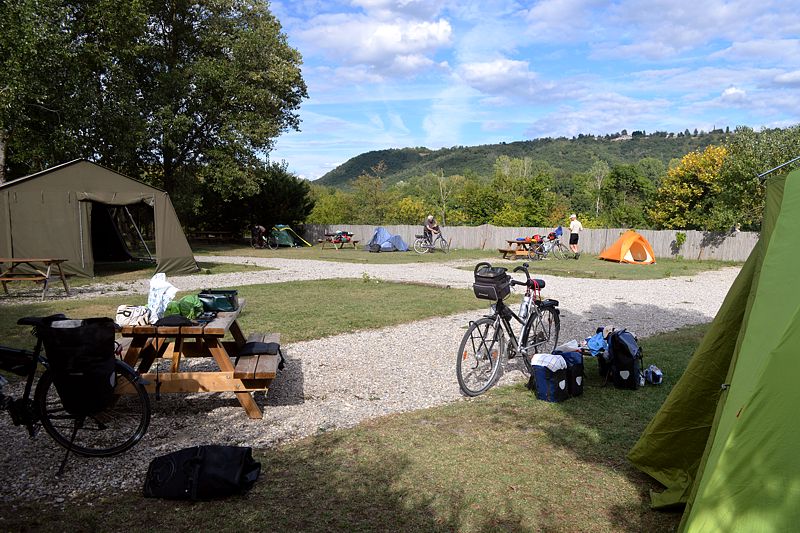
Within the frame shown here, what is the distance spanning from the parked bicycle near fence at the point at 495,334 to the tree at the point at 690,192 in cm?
2302

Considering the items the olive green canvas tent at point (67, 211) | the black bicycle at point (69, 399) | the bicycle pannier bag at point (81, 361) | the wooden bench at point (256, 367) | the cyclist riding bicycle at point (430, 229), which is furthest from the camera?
the cyclist riding bicycle at point (430, 229)

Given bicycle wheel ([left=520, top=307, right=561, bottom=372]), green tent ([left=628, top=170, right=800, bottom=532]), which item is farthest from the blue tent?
green tent ([left=628, top=170, right=800, bottom=532])

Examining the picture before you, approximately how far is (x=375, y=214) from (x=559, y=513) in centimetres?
3650

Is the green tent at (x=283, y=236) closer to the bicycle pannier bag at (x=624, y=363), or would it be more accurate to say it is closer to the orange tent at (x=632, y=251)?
the orange tent at (x=632, y=251)

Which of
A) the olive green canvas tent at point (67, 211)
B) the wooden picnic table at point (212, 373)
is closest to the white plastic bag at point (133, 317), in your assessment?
the wooden picnic table at point (212, 373)

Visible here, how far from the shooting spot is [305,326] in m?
8.47

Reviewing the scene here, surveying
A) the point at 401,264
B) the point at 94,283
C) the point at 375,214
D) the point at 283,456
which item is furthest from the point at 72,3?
the point at 375,214

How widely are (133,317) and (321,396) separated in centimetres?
183

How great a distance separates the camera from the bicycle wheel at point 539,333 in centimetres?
591

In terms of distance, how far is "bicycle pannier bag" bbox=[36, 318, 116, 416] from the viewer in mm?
3572

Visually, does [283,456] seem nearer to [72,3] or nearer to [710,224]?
[72,3]

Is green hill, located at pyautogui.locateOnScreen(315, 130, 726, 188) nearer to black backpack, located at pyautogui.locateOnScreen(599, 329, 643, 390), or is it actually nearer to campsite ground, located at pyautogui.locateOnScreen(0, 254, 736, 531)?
campsite ground, located at pyautogui.locateOnScreen(0, 254, 736, 531)

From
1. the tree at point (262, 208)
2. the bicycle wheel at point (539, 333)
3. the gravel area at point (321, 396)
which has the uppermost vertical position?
the tree at point (262, 208)

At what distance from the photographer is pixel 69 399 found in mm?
3703
